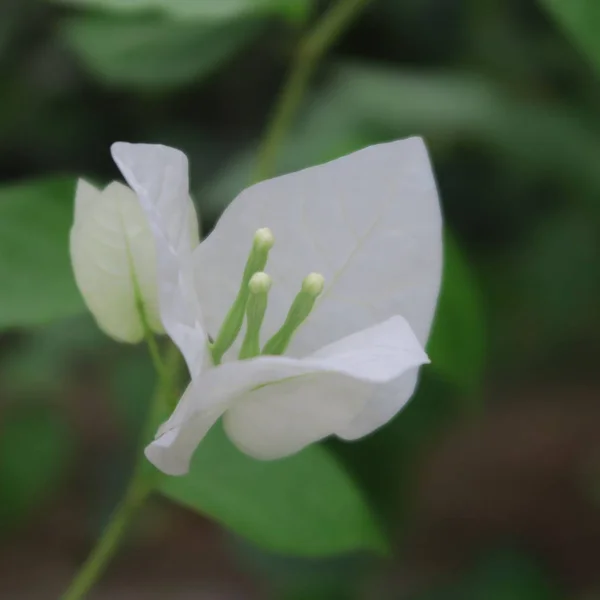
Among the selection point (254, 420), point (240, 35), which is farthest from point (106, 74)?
point (254, 420)

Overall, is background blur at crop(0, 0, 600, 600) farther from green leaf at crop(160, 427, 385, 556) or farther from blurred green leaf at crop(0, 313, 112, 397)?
green leaf at crop(160, 427, 385, 556)

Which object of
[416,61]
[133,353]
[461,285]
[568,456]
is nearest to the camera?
[461,285]

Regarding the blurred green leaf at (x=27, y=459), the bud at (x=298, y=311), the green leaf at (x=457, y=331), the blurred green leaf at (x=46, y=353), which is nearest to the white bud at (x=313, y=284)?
the bud at (x=298, y=311)

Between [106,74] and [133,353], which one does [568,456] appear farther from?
[106,74]

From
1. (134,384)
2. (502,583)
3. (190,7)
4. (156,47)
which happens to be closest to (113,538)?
(190,7)

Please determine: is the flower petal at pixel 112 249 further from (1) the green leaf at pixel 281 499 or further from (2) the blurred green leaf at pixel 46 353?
(2) the blurred green leaf at pixel 46 353
